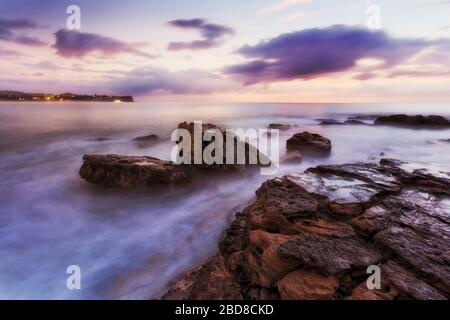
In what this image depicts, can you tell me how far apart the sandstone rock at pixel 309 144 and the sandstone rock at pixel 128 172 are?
6.32 metres

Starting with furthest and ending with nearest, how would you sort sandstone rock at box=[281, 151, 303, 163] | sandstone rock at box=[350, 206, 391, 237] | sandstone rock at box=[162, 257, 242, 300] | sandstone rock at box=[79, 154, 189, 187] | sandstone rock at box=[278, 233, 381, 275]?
sandstone rock at box=[281, 151, 303, 163] < sandstone rock at box=[79, 154, 189, 187] < sandstone rock at box=[350, 206, 391, 237] < sandstone rock at box=[162, 257, 242, 300] < sandstone rock at box=[278, 233, 381, 275]

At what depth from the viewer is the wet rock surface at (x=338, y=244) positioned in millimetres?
2686

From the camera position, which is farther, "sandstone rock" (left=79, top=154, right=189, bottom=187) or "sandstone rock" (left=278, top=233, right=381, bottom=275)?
"sandstone rock" (left=79, top=154, right=189, bottom=187)

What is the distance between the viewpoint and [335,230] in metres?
3.36

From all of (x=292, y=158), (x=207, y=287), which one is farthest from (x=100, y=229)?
(x=292, y=158)

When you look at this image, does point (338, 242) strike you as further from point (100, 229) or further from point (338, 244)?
point (100, 229)

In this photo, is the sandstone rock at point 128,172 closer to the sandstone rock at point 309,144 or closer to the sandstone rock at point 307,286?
the sandstone rock at point 307,286

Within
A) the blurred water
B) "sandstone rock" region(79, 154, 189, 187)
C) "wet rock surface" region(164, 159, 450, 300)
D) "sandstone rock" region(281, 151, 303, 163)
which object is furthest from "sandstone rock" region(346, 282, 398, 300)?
"sandstone rock" region(281, 151, 303, 163)

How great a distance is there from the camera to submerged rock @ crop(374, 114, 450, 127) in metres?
22.8

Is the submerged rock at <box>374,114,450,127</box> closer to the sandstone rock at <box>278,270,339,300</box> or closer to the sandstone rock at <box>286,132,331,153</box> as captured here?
the sandstone rock at <box>286,132,331,153</box>

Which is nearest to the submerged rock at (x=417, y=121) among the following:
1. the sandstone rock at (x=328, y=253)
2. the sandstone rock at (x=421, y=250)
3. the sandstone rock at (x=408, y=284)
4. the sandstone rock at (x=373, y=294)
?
the sandstone rock at (x=421, y=250)

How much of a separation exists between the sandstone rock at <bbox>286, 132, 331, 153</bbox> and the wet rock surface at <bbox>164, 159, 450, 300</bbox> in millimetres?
6743
